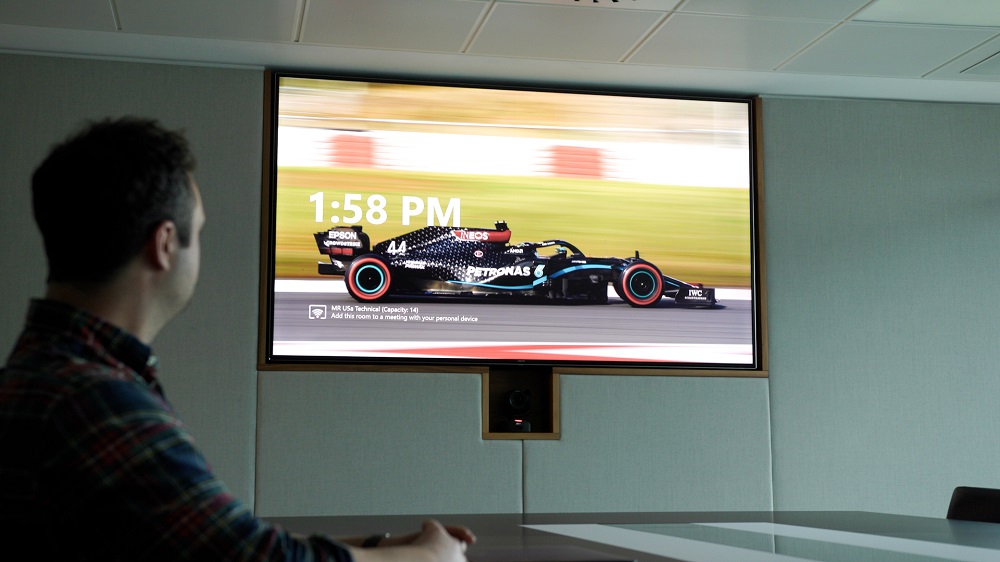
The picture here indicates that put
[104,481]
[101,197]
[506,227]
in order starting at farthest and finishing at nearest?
[506,227], [101,197], [104,481]

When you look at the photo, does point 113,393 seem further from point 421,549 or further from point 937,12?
point 937,12

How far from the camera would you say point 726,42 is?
4164mm

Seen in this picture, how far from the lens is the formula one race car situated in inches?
173

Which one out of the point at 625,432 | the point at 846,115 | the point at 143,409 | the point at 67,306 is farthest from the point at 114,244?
the point at 846,115

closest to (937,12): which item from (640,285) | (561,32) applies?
(561,32)

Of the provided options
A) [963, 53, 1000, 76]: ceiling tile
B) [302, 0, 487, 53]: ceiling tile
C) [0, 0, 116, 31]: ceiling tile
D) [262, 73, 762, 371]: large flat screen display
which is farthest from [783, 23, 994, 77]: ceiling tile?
[0, 0, 116, 31]: ceiling tile

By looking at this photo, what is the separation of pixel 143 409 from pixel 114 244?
0.70 ft

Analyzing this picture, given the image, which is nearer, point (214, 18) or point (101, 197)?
point (101, 197)

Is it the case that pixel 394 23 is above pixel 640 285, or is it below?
above

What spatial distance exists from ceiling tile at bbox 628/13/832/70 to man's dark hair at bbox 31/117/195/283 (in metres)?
3.21

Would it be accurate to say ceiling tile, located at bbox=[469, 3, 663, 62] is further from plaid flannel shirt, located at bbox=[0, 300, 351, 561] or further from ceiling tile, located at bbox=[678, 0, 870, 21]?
plaid flannel shirt, located at bbox=[0, 300, 351, 561]

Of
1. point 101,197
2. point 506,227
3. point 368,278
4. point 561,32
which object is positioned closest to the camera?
point 101,197

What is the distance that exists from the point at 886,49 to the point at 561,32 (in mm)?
1467

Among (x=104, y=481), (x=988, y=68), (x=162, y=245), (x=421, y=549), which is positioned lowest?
(x=421, y=549)
